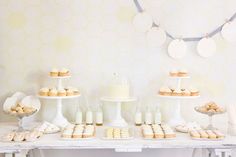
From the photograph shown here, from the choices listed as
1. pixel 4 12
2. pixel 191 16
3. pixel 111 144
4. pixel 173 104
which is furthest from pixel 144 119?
pixel 4 12

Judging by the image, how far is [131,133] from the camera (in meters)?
2.19

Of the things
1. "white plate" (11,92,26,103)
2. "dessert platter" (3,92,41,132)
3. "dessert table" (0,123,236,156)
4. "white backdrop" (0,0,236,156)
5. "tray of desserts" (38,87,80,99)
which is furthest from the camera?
"white backdrop" (0,0,236,156)

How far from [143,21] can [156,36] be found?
131 millimetres

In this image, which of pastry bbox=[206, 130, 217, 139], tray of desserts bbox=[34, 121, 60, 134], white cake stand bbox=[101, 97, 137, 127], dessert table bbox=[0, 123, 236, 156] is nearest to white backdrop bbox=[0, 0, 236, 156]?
white cake stand bbox=[101, 97, 137, 127]

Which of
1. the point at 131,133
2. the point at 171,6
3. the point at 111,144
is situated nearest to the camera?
the point at 111,144

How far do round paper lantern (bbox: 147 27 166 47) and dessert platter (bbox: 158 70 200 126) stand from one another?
8.7 inches

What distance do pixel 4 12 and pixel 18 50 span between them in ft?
0.87

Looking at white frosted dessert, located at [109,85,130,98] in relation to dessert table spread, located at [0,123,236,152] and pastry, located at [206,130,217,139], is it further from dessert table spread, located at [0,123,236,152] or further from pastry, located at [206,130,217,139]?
pastry, located at [206,130,217,139]

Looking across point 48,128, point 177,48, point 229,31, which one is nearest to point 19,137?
point 48,128

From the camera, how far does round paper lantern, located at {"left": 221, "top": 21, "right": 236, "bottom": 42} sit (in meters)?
2.50

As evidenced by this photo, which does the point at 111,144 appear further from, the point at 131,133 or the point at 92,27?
the point at 92,27

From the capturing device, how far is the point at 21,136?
2.04 meters

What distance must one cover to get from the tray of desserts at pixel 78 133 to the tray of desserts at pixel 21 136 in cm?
15

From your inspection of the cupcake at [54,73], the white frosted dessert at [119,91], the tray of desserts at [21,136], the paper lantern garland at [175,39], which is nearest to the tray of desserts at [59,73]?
the cupcake at [54,73]
